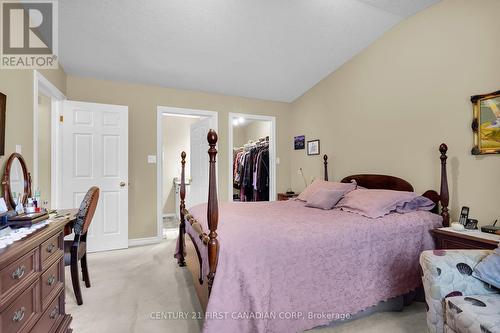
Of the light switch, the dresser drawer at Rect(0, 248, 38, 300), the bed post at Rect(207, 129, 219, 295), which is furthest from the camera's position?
the light switch

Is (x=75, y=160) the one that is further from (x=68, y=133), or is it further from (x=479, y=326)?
(x=479, y=326)

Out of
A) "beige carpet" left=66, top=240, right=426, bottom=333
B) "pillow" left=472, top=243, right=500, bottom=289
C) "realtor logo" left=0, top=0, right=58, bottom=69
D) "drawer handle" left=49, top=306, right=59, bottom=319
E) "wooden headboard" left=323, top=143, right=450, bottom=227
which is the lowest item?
"beige carpet" left=66, top=240, right=426, bottom=333

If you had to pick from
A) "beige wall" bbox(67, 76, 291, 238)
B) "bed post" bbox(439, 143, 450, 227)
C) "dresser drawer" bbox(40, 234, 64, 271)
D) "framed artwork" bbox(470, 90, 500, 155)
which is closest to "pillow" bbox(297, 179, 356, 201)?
"bed post" bbox(439, 143, 450, 227)

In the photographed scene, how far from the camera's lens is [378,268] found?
71.6 inches

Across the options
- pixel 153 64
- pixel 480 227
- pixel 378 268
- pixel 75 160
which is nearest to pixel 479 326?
pixel 378 268

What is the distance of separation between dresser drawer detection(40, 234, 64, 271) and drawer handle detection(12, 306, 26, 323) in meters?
0.25

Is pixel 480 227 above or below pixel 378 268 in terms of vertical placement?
above

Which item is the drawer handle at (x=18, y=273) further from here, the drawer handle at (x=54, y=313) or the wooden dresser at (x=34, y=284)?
the drawer handle at (x=54, y=313)

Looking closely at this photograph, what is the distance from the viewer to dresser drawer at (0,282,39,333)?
3.23 ft

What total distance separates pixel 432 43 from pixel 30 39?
391 centimetres

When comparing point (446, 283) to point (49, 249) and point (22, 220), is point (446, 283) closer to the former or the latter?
point (49, 249)

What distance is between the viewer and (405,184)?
265cm

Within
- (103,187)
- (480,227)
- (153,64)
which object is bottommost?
(480,227)

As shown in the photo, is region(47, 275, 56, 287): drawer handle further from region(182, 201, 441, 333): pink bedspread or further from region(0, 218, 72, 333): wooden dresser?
region(182, 201, 441, 333): pink bedspread
